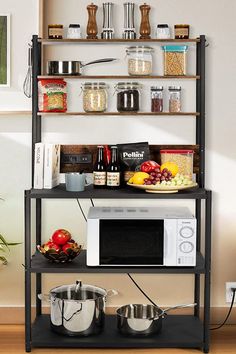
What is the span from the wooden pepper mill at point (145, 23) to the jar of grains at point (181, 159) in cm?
63

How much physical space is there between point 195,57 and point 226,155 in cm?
56

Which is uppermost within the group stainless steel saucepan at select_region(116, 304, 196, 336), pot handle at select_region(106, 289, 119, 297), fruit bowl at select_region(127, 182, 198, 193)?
fruit bowl at select_region(127, 182, 198, 193)

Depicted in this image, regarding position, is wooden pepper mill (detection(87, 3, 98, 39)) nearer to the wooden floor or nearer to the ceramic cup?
the ceramic cup

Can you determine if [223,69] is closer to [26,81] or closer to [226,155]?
[226,155]

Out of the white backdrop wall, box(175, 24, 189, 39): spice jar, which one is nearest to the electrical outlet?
the white backdrop wall

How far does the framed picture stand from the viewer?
12.9 ft

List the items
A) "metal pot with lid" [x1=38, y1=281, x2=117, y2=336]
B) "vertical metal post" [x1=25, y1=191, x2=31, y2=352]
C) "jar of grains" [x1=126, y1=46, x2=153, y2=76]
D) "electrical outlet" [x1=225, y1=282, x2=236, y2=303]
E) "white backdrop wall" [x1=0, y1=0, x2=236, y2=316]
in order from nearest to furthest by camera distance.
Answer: "vertical metal post" [x1=25, y1=191, x2=31, y2=352], "metal pot with lid" [x1=38, y1=281, x2=117, y2=336], "jar of grains" [x1=126, y1=46, x2=153, y2=76], "white backdrop wall" [x1=0, y1=0, x2=236, y2=316], "electrical outlet" [x1=225, y1=282, x2=236, y2=303]

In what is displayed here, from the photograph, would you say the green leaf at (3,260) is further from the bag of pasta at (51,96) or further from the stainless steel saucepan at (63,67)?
the stainless steel saucepan at (63,67)

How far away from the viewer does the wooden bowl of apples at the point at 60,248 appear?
3.66 m

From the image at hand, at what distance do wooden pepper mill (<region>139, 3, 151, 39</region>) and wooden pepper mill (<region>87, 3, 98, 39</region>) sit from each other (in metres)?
0.25

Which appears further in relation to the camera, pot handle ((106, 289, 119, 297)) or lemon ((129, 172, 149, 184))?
pot handle ((106, 289, 119, 297))

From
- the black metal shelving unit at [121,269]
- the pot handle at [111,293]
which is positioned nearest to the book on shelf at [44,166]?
the black metal shelving unit at [121,269]

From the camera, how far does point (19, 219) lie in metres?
4.07

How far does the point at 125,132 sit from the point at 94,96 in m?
0.30
